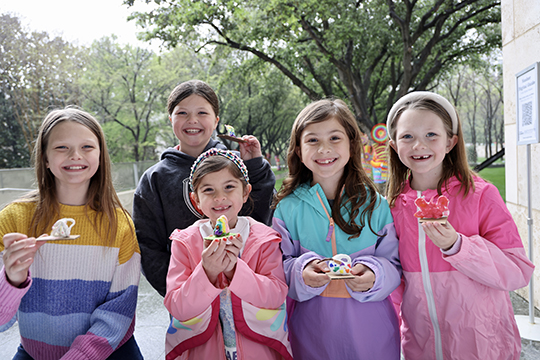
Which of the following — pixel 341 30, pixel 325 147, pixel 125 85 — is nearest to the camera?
pixel 325 147

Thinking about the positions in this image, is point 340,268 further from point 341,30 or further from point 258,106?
point 258,106

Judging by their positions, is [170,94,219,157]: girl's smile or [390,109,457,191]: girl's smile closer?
[390,109,457,191]: girl's smile

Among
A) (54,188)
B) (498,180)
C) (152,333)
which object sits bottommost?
(152,333)

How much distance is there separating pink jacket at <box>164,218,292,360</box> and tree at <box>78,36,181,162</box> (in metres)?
21.3

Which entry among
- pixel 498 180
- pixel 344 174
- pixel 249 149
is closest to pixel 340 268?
pixel 344 174

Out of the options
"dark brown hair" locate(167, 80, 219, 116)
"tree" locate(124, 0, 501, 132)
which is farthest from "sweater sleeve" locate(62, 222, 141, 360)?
"tree" locate(124, 0, 501, 132)

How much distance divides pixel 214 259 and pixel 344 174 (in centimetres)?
94

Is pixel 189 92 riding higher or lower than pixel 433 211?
higher

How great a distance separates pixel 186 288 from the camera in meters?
1.65

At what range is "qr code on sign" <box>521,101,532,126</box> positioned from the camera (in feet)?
11.2

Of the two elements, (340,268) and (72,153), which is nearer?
(340,268)

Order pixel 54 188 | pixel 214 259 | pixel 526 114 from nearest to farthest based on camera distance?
pixel 214 259 → pixel 54 188 → pixel 526 114

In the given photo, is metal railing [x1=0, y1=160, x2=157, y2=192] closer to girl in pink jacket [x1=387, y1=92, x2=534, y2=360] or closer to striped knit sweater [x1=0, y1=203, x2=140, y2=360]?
striped knit sweater [x1=0, y1=203, x2=140, y2=360]

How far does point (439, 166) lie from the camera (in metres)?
2.07
